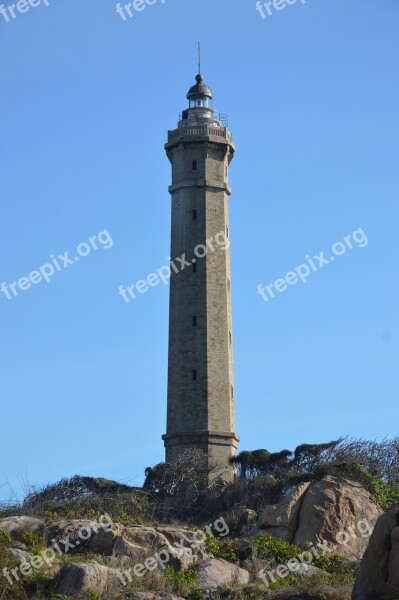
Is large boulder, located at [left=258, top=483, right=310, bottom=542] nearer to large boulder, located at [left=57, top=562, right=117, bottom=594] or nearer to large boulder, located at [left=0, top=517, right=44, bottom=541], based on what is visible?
large boulder, located at [left=0, top=517, right=44, bottom=541]

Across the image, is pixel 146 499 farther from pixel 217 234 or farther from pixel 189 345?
pixel 217 234

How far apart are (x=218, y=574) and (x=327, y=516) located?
10.5 m

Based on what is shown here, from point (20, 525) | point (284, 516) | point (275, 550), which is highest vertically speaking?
point (284, 516)

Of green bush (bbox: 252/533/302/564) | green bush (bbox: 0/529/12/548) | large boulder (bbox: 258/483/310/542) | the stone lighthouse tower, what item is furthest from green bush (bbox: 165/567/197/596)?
the stone lighthouse tower

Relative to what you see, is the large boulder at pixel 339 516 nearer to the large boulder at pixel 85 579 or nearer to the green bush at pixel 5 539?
the large boulder at pixel 85 579

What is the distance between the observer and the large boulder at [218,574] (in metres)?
28.9

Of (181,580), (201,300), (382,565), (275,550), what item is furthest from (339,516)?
(201,300)

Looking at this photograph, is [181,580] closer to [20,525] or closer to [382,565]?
[20,525]

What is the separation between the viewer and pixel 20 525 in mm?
30750

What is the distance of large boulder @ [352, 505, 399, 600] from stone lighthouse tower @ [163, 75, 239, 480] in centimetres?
2610

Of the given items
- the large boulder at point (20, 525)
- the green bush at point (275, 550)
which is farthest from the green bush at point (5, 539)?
the green bush at point (275, 550)

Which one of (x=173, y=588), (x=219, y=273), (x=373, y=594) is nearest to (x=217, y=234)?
(x=219, y=273)

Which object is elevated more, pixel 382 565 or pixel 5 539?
pixel 5 539

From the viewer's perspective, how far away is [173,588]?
2827 centimetres
